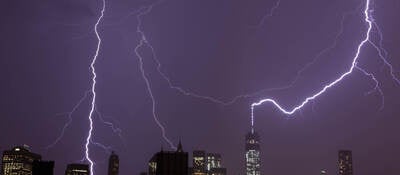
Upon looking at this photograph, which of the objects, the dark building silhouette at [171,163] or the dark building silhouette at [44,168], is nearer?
the dark building silhouette at [171,163]

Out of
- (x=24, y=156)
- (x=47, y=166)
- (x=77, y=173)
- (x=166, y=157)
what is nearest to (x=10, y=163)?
(x=24, y=156)

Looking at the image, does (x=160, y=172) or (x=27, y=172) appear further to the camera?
(x=27, y=172)

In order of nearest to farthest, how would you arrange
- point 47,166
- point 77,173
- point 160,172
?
point 160,172 → point 47,166 → point 77,173

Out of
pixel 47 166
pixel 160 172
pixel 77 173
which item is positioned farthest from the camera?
pixel 77 173

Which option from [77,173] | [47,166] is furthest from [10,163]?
[47,166]

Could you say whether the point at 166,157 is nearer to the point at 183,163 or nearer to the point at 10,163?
the point at 183,163

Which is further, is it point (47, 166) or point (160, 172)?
point (47, 166)

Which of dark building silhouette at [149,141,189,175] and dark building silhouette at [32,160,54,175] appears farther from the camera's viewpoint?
dark building silhouette at [32,160,54,175]

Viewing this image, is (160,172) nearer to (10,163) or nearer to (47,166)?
(47,166)

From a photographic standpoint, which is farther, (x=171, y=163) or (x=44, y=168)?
(x=44, y=168)
